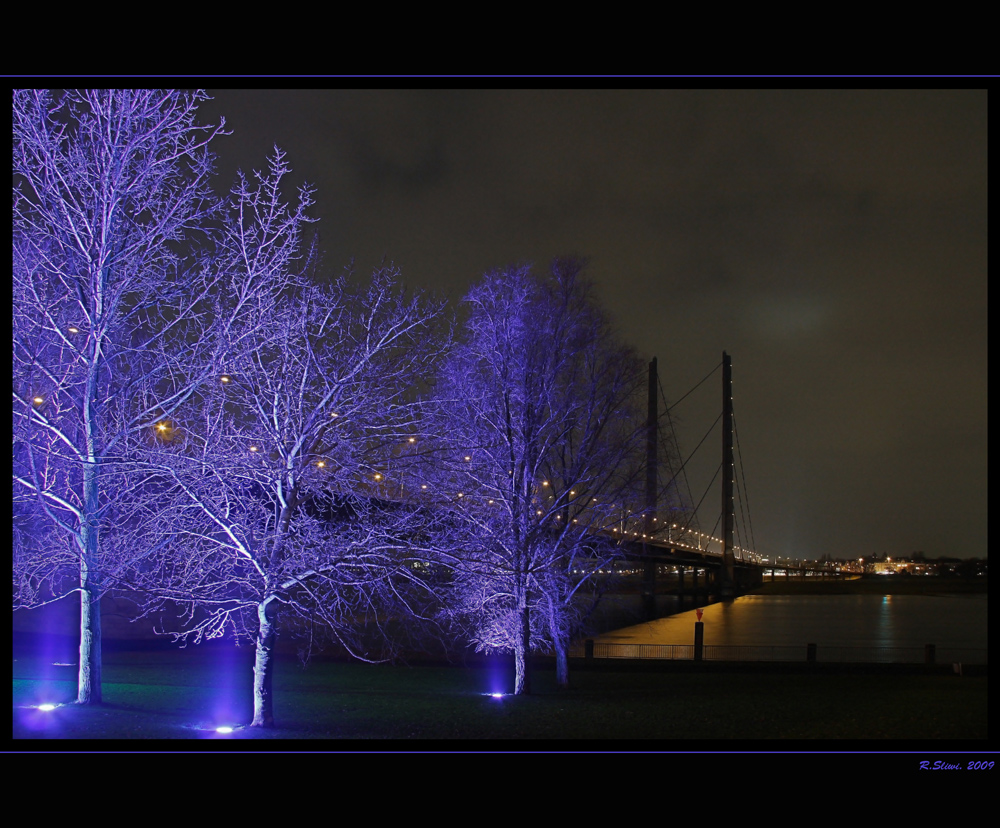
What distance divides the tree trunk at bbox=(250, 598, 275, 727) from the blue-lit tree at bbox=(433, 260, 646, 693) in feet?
12.8

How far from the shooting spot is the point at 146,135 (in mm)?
10859

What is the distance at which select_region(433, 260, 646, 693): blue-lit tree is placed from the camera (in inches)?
537

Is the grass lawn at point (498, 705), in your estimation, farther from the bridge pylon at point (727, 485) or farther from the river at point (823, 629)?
the bridge pylon at point (727, 485)

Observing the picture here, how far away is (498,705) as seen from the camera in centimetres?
1336

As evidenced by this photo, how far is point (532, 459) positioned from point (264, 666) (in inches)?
236

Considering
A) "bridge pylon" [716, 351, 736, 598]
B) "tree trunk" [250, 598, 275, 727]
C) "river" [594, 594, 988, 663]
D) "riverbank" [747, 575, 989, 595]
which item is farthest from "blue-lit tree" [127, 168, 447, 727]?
"riverbank" [747, 575, 989, 595]

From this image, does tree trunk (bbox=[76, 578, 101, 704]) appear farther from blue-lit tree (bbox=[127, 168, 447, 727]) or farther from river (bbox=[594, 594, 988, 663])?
river (bbox=[594, 594, 988, 663])

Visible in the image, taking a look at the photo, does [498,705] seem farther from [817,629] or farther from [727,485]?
[727,485]

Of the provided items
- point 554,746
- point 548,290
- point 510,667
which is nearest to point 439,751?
point 554,746

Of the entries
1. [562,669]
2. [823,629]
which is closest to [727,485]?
[823,629]

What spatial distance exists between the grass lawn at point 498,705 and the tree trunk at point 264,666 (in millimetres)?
197

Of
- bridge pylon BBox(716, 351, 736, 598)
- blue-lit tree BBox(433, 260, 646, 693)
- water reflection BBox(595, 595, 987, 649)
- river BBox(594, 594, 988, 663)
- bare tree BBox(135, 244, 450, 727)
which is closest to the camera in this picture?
bare tree BBox(135, 244, 450, 727)

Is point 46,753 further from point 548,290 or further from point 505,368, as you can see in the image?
point 548,290

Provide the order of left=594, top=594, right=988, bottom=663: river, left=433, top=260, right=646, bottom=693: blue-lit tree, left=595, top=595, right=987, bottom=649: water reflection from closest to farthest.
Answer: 1. left=433, top=260, right=646, bottom=693: blue-lit tree
2. left=594, top=594, right=988, bottom=663: river
3. left=595, top=595, right=987, bottom=649: water reflection
